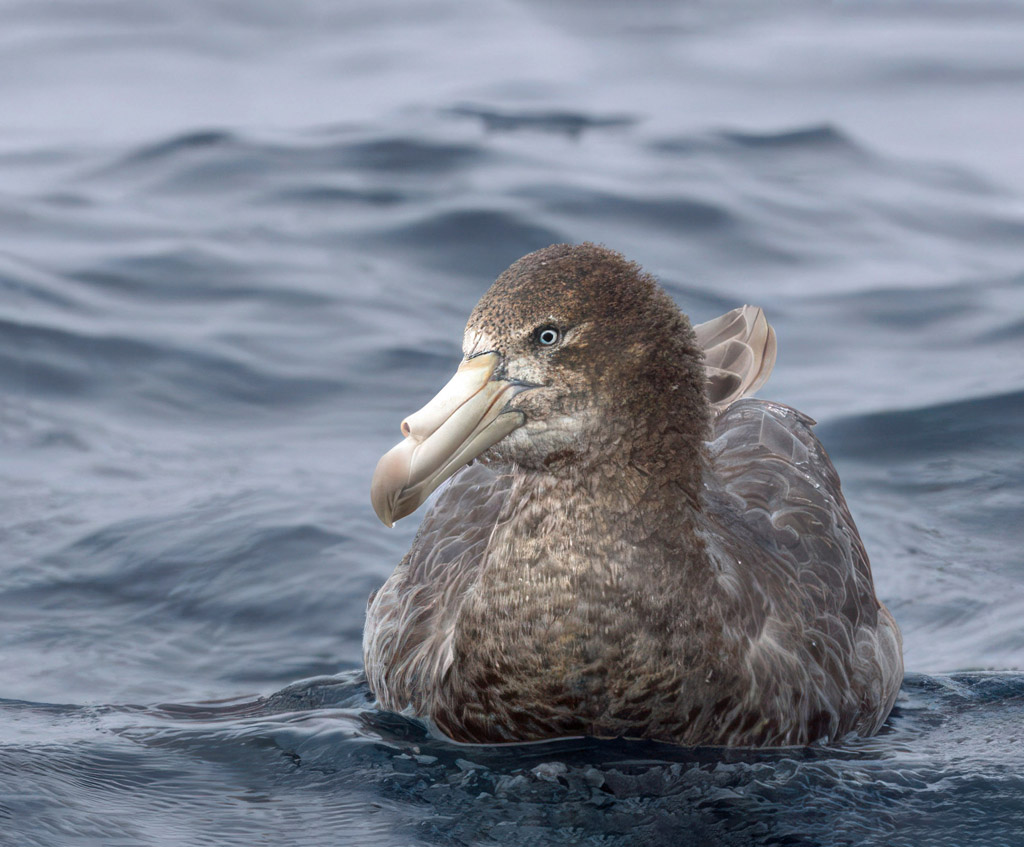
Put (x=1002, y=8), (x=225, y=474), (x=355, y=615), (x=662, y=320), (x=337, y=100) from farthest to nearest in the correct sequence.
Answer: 1. (x=1002, y=8)
2. (x=337, y=100)
3. (x=225, y=474)
4. (x=355, y=615)
5. (x=662, y=320)

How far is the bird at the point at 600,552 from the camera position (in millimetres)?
4391

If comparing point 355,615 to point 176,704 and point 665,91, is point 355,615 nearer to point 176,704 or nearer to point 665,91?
point 176,704

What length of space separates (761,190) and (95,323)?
5.72 metres

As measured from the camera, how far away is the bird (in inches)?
173

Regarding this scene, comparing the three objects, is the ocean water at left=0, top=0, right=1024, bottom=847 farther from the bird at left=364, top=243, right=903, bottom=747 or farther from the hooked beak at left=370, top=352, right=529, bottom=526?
the hooked beak at left=370, top=352, right=529, bottom=526

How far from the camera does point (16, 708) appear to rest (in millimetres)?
5570

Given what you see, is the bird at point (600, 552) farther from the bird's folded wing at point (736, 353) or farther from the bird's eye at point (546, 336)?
the bird's folded wing at point (736, 353)

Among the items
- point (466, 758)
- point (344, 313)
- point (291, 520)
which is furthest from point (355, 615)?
point (344, 313)

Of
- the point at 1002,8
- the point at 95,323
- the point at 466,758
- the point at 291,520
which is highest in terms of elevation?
the point at 1002,8

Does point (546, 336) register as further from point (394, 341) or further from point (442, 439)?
point (394, 341)

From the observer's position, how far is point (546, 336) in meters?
4.41

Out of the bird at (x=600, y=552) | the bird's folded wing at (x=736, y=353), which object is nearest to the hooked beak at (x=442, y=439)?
the bird at (x=600, y=552)

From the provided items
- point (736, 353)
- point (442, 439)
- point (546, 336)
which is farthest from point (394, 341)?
point (442, 439)

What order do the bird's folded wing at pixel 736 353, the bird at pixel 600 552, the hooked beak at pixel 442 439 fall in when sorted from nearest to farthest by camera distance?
the hooked beak at pixel 442 439 → the bird at pixel 600 552 → the bird's folded wing at pixel 736 353
